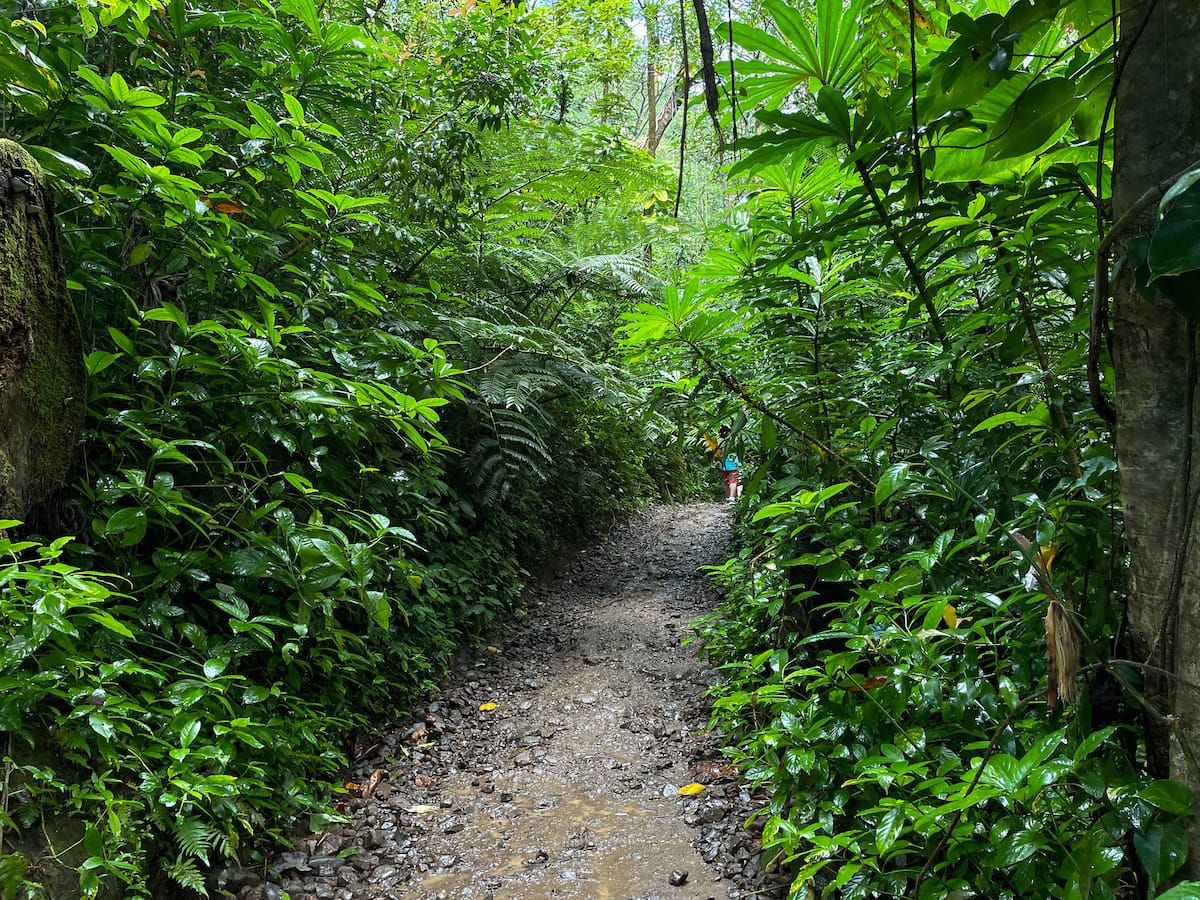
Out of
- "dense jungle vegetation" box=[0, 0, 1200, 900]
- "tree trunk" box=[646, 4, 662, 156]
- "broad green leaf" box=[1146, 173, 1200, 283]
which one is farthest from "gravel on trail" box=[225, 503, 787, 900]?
"tree trunk" box=[646, 4, 662, 156]

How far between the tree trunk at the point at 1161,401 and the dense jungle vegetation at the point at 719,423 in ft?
0.18

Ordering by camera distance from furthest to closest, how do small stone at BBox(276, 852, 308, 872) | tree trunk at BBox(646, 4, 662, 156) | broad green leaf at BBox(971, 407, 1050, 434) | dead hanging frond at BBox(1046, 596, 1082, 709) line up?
tree trunk at BBox(646, 4, 662, 156) → small stone at BBox(276, 852, 308, 872) → broad green leaf at BBox(971, 407, 1050, 434) → dead hanging frond at BBox(1046, 596, 1082, 709)

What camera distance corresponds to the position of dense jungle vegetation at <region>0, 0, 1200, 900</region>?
1207mm

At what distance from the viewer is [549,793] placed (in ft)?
9.41

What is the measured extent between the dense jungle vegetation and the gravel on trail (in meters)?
0.22

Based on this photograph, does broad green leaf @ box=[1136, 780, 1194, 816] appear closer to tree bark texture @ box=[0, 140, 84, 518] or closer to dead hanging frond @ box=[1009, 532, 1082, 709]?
dead hanging frond @ box=[1009, 532, 1082, 709]

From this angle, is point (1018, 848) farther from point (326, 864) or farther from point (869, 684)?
point (326, 864)

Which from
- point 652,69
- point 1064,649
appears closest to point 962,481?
point 1064,649

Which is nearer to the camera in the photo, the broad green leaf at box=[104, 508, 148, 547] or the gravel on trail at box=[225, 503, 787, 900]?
the broad green leaf at box=[104, 508, 148, 547]

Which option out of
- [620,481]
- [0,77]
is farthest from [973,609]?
[620,481]

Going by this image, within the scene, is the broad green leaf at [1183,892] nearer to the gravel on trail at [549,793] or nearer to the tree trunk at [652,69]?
the gravel on trail at [549,793]

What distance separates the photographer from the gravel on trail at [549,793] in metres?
2.22

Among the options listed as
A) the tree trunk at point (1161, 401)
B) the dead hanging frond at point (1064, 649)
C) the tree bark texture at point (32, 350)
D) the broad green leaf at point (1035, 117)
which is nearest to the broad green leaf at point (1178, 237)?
the tree trunk at point (1161, 401)

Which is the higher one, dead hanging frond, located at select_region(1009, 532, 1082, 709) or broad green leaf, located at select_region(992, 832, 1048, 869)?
dead hanging frond, located at select_region(1009, 532, 1082, 709)
